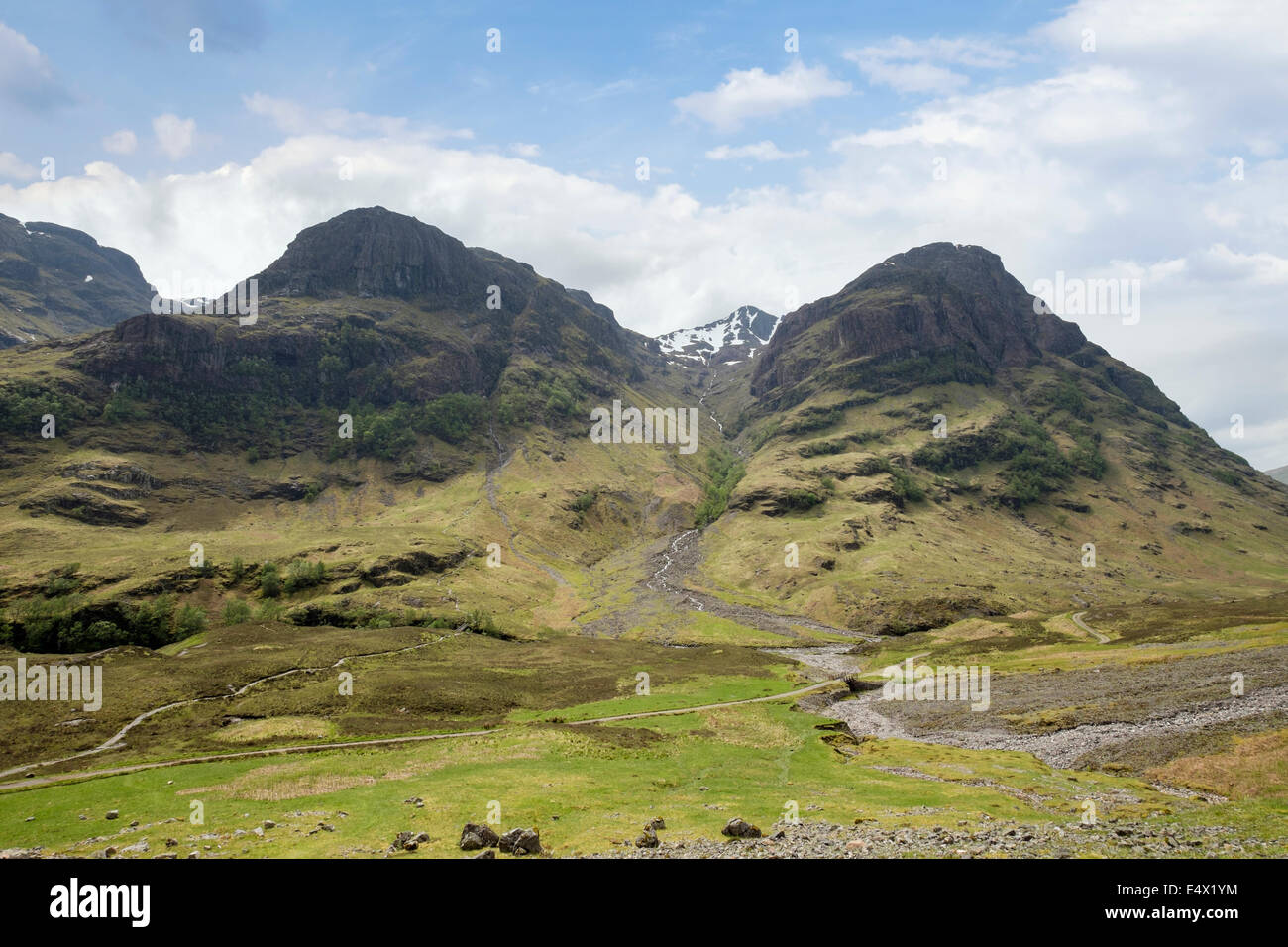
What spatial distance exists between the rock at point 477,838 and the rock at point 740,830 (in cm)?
1093

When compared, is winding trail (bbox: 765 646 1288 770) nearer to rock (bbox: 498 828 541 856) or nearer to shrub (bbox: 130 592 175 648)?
rock (bbox: 498 828 541 856)

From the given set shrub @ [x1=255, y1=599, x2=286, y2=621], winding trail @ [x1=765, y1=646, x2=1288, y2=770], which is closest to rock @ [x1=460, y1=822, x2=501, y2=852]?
winding trail @ [x1=765, y1=646, x2=1288, y2=770]

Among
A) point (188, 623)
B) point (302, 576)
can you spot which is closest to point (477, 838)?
point (188, 623)

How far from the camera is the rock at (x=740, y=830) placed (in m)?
29.5

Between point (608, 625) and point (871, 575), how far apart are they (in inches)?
3246

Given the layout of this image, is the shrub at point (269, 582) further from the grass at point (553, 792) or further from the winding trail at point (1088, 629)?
the winding trail at point (1088, 629)

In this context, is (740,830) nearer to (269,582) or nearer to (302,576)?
(302,576)

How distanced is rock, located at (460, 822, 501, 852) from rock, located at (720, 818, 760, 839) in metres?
10.9

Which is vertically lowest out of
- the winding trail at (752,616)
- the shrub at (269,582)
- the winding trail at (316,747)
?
the winding trail at (752,616)

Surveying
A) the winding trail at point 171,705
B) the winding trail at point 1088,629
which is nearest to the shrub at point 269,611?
the winding trail at point 171,705

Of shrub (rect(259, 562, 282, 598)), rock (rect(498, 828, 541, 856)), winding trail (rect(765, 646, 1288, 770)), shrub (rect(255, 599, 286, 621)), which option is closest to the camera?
rock (rect(498, 828, 541, 856))

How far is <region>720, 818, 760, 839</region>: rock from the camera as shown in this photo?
29.5 metres
